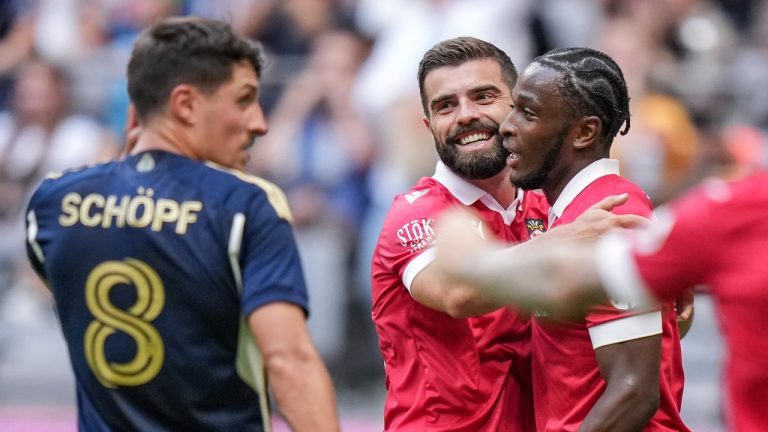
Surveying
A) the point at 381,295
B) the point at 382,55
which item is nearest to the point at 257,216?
the point at 381,295

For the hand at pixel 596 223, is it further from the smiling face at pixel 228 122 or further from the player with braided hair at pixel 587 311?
the smiling face at pixel 228 122

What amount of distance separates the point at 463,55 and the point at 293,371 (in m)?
1.50

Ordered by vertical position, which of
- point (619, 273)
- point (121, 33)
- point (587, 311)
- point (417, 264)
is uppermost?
point (121, 33)

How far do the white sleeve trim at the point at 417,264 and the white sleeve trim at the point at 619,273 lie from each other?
5.12 ft

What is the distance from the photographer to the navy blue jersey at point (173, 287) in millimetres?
4031

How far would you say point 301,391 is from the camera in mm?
3926

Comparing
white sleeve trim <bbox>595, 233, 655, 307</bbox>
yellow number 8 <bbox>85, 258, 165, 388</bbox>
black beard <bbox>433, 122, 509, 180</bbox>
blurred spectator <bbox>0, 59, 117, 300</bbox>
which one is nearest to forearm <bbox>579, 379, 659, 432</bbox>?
white sleeve trim <bbox>595, 233, 655, 307</bbox>

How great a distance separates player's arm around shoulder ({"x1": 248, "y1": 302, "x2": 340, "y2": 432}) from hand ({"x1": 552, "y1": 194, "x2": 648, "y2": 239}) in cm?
84

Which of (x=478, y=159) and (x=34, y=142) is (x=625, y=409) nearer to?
(x=478, y=159)

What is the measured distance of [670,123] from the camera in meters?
10.6

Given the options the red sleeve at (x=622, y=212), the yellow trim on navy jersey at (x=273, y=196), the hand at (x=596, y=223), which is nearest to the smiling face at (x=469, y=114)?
the red sleeve at (x=622, y=212)

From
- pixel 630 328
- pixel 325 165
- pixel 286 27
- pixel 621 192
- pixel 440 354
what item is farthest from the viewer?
pixel 286 27

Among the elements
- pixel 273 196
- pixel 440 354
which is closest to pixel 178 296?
pixel 273 196

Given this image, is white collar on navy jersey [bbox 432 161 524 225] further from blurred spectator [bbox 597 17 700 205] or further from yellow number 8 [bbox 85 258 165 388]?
blurred spectator [bbox 597 17 700 205]
